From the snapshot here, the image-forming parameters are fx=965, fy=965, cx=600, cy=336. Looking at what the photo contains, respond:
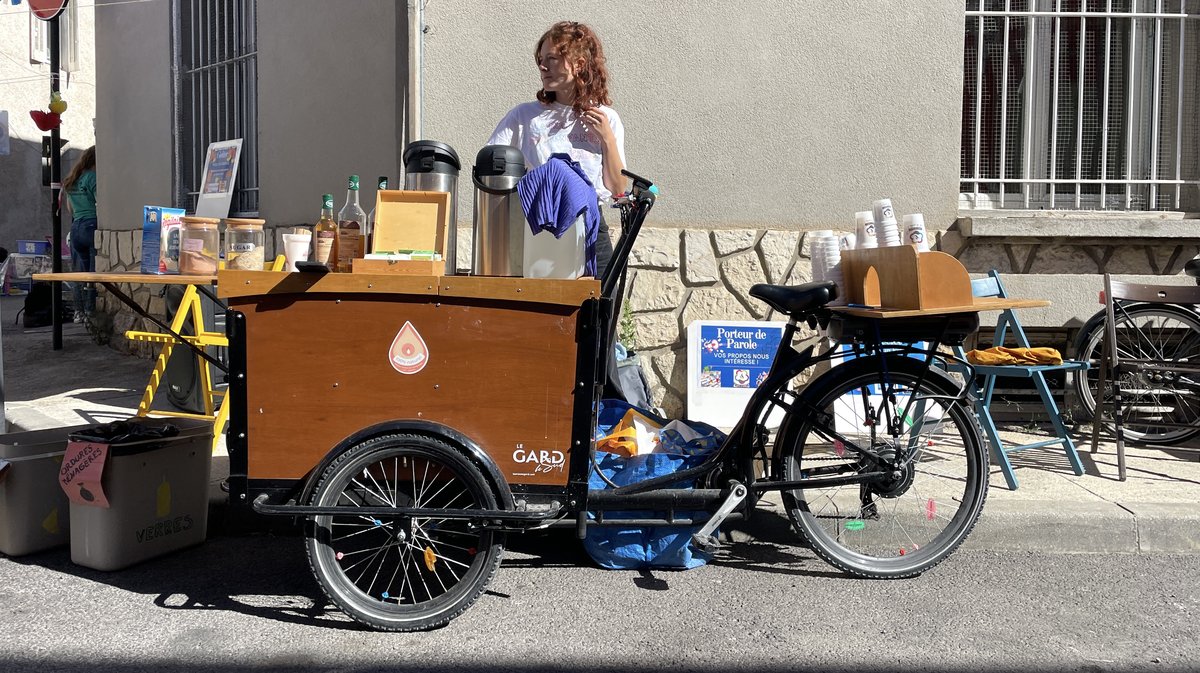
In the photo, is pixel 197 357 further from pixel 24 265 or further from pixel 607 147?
pixel 24 265

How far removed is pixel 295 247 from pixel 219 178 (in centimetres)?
446

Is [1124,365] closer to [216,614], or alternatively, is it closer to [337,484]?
[337,484]

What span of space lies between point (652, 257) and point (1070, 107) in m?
2.87

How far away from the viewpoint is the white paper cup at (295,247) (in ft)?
12.3

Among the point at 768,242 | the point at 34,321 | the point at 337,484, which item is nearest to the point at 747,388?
the point at 768,242

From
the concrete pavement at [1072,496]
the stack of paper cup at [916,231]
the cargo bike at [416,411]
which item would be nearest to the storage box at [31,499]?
the concrete pavement at [1072,496]

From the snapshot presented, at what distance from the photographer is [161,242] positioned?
165 inches

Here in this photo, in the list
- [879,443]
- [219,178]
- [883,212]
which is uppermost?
[219,178]

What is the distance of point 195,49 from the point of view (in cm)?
829

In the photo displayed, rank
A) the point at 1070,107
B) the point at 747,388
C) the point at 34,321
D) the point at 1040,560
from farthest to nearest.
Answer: the point at 34,321, the point at 1070,107, the point at 747,388, the point at 1040,560

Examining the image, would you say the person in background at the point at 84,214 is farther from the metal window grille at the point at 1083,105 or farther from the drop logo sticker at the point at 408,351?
the metal window grille at the point at 1083,105

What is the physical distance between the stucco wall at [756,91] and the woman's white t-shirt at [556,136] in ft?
4.48

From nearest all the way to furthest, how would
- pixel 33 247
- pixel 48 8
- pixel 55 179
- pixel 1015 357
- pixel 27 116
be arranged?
pixel 1015 357
pixel 48 8
pixel 55 179
pixel 33 247
pixel 27 116

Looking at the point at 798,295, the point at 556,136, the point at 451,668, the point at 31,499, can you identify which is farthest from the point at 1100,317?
the point at 31,499
